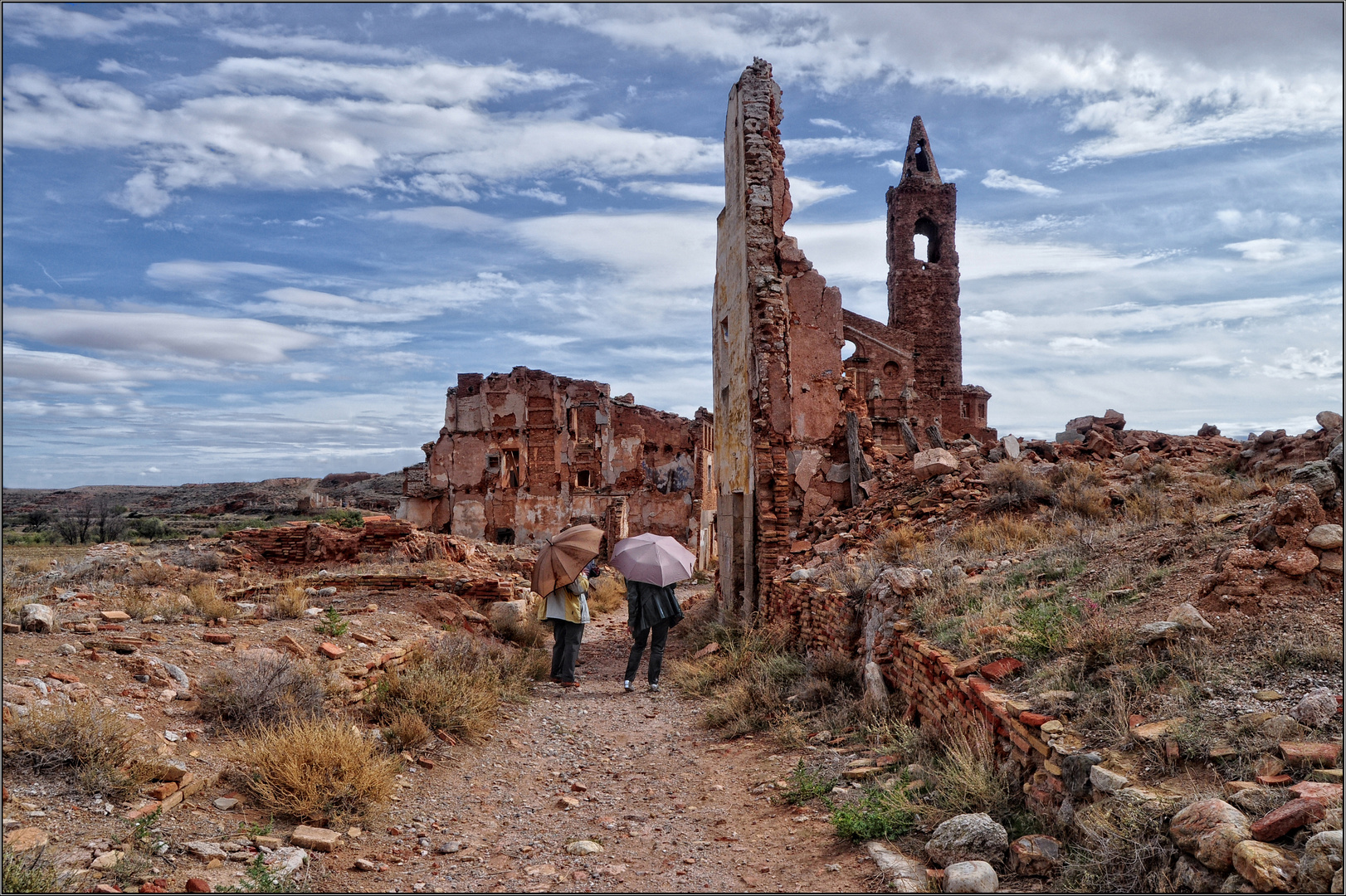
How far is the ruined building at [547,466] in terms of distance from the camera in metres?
30.1

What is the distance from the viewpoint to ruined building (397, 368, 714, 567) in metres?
30.1

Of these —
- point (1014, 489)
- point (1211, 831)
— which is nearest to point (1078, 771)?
point (1211, 831)

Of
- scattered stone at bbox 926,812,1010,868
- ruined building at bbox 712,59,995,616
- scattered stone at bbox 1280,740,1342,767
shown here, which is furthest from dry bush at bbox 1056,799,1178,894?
ruined building at bbox 712,59,995,616

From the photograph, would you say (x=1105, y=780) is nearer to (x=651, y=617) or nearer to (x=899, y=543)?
(x=899, y=543)

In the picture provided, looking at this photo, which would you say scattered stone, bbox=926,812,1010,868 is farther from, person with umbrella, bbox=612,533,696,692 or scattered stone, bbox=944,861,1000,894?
person with umbrella, bbox=612,533,696,692

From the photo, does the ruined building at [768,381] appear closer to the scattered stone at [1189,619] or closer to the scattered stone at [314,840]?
the scattered stone at [1189,619]

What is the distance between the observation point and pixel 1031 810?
4.15 metres

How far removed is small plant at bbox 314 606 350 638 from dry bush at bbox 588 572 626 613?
27.9 ft

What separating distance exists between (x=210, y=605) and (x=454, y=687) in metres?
3.42

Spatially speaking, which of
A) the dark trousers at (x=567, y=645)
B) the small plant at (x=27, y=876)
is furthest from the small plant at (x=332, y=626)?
the small plant at (x=27, y=876)

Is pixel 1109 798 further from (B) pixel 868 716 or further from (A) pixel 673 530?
(A) pixel 673 530

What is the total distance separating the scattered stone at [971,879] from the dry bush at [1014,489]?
7.72m

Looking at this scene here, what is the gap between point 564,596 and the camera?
10016 mm

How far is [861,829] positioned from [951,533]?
6.48 metres
